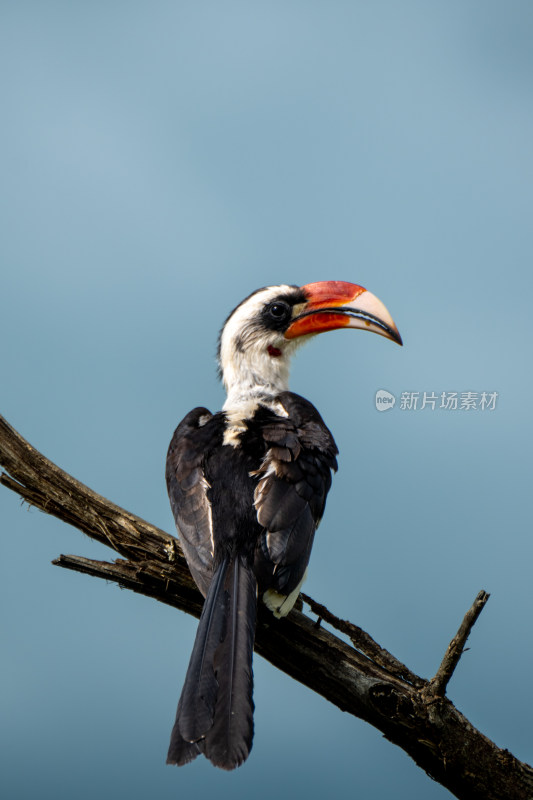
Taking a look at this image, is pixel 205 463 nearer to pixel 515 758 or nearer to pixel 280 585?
pixel 280 585

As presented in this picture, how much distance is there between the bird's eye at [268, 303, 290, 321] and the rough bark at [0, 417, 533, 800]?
138 centimetres

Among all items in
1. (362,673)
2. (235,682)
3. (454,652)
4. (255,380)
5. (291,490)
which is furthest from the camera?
(255,380)

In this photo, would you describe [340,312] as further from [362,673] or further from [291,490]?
[362,673]

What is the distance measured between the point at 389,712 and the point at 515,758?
519mm

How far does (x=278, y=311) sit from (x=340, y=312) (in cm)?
32

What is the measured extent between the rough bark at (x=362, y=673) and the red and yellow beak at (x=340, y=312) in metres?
1.43

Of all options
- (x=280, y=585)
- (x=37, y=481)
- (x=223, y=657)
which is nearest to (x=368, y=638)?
(x=280, y=585)

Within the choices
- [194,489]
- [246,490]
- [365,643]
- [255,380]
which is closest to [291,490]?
[246,490]

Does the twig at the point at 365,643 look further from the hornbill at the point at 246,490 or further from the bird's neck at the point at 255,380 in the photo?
the bird's neck at the point at 255,380

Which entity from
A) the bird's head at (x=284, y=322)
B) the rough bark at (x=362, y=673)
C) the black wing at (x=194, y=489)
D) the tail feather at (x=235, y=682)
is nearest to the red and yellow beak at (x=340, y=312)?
the bird's head at (x=284, y=322)

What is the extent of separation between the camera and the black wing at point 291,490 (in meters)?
3.14

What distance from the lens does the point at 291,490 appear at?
336 cm

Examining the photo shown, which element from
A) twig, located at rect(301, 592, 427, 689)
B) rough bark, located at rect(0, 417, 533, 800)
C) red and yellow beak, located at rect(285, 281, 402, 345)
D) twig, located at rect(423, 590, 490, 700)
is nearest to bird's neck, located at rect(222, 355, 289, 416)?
red and yellow beak, located at rect(285, 281, 402, 345)

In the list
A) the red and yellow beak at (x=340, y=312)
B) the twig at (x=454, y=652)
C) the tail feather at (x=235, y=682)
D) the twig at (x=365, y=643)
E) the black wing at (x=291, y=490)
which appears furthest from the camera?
the red and yellow beak at (x=340, y=312)
